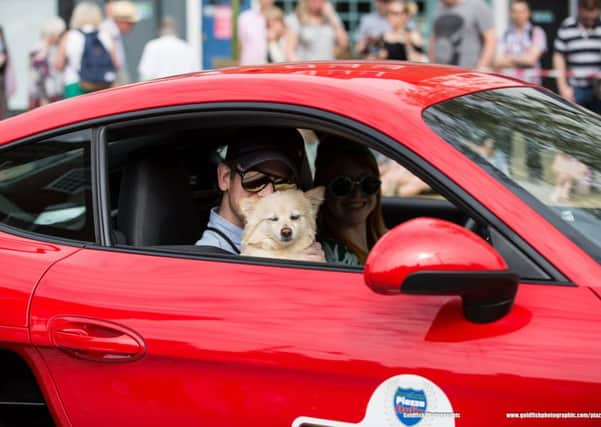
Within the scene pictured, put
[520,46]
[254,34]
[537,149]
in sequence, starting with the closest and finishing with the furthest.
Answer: [537,149], [520,46], [254,34]

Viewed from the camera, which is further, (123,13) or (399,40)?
(123,13)

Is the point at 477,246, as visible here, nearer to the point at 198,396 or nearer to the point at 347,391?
the point at 347,391

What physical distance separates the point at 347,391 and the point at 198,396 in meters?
0.38

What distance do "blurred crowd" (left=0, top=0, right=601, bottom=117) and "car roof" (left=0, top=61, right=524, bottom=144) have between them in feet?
24.9

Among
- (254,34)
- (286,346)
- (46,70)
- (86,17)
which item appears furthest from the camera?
(46,70)

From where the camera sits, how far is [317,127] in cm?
298

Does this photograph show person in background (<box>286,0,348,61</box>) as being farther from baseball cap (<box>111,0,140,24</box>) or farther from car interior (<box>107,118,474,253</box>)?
car interior (<box>107,118,474,253</box>)

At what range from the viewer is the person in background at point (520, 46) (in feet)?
41.0

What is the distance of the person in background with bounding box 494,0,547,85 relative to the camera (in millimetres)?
12508

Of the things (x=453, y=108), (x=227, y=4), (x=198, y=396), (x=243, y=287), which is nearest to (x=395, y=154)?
(x=453, y=108)

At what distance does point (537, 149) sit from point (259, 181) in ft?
2.98

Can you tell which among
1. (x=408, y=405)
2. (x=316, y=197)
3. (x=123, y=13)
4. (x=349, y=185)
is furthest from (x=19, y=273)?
(x=123, y=13)

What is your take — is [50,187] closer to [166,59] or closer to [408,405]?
[408,405]

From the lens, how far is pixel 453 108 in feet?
9.98
